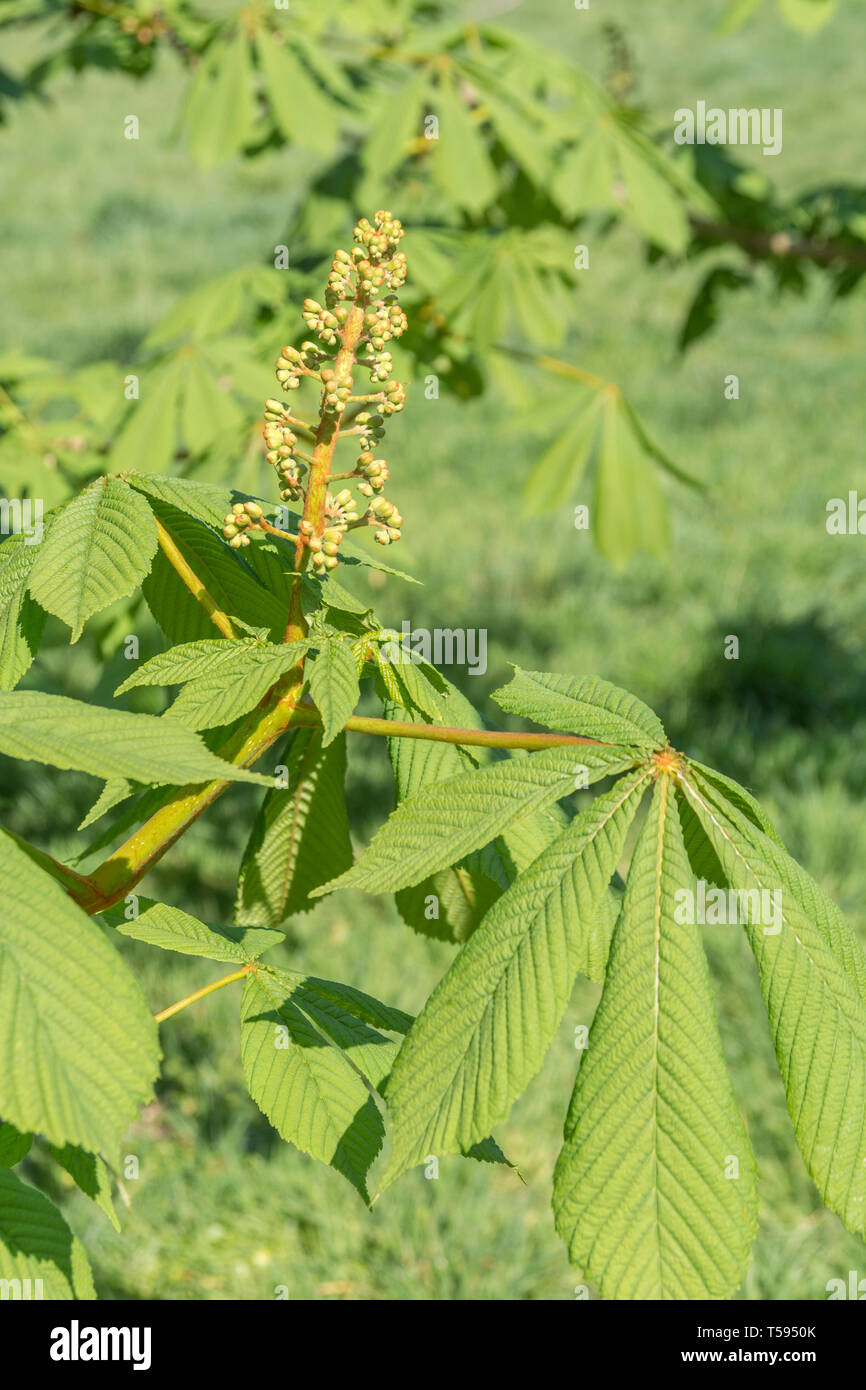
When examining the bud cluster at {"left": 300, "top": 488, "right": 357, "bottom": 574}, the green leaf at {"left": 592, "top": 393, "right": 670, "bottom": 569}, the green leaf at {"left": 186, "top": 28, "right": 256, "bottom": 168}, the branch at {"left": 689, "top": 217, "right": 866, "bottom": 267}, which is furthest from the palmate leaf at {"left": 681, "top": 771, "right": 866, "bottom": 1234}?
the branch at {"left": 689, "top": 217, "right": 866, "bottom": 267}

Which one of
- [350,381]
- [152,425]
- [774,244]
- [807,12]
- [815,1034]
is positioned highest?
[774,244]

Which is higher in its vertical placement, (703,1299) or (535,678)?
(535,678)

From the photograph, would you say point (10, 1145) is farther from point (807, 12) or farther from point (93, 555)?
point (807, 12)

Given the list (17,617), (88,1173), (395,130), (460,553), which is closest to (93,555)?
(17,617)

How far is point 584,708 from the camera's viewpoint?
31.2 inches

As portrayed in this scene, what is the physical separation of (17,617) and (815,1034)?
1.79 ft

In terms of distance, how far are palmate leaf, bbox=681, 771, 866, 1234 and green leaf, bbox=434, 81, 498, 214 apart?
5.25 ft

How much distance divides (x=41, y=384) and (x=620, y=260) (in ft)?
23.3

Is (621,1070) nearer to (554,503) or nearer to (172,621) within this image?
(172,621)

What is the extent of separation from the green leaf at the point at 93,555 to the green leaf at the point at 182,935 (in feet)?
0.63

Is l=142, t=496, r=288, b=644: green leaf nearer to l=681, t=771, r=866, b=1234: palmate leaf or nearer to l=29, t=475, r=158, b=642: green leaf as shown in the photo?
l=29, t=475, r=158, b=642: green leaf

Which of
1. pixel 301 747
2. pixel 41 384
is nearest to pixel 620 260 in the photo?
pixel 41 384

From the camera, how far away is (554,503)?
89.0 inches

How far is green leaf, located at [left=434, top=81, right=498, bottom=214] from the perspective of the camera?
6.51 feet
